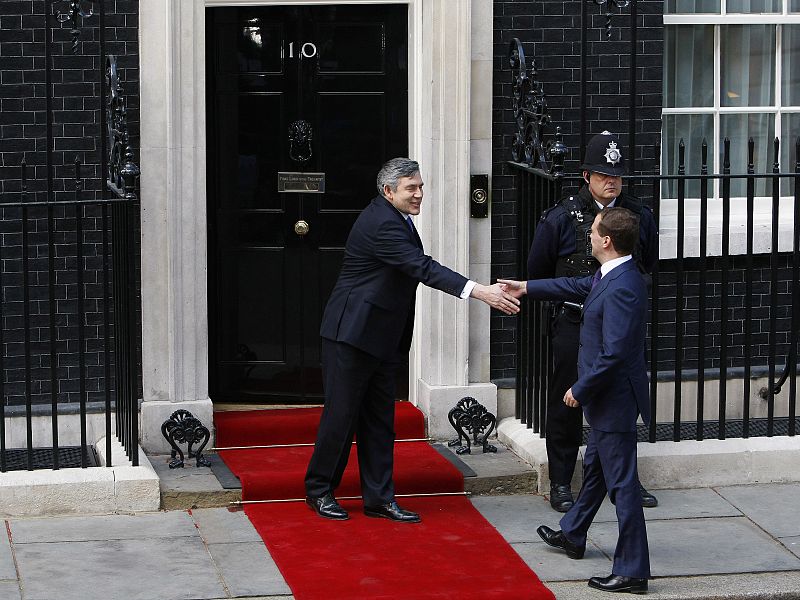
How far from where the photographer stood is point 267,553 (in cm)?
720

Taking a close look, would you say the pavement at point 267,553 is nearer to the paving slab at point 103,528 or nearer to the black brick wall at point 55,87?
the paving slab at point 103,528

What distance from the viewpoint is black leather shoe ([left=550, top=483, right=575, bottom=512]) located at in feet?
25.8

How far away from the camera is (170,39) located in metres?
8.32

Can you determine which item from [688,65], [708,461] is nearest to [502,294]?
[708,461]

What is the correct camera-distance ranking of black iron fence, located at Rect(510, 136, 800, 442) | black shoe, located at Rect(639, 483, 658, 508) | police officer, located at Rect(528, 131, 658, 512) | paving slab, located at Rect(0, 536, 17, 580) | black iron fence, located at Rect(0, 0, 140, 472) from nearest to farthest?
1. paving slab, located at Rect(0, 536, 17, 580)
2. police officer, located at Rect(528, 131, 658, 512)
3. black shoe, located at Rect(639, 483, 658, 508)
4. black iron fence, located at Rect(0, 0, 140, 472)
5. black iron fence, located at Rect(510, 136, 800, 442)

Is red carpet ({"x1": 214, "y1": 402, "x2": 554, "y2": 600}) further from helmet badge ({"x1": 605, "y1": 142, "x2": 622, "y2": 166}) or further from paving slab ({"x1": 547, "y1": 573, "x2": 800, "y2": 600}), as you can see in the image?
helmet badge ({"x1": 605, "y1": 142, "x2": 622, "y2": 166})

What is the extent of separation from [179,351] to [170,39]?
174 centimetres

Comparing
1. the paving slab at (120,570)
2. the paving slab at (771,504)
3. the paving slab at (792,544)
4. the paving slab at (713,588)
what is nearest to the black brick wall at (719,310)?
the paving slab at (771,504)

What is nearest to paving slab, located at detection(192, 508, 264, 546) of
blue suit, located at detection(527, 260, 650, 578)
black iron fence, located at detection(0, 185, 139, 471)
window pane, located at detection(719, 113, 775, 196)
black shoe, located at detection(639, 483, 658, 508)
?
black iron fence, located at detection(0, 185, 139, 471)

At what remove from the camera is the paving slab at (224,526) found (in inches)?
293

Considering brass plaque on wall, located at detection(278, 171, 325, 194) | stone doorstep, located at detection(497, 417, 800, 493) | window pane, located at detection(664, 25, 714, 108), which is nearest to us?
stone doorstep, located at detection(497, 417, 800, 493)

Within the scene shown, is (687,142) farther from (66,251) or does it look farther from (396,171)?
(66,251)

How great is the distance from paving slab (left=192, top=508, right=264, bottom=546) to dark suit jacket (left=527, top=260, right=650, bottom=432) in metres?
1.84

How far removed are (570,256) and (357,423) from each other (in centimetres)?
137
